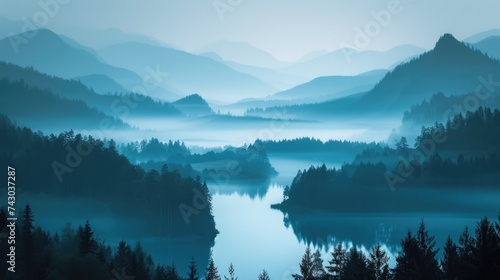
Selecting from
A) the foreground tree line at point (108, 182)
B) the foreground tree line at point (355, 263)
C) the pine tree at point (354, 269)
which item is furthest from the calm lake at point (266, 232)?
the pine tree at point (354, 269)

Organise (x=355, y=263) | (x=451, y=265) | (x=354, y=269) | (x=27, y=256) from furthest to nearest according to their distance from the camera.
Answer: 1. (x=27, y=256)
2. (x=451, y=265)
3. (x=355, y=263)
4. (x=354, y=269)

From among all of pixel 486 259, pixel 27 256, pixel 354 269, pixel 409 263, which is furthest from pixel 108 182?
pixel 486 259

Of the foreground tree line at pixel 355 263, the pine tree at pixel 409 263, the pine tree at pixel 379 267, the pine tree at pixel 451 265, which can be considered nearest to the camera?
the foreground tree line at pixel 355 263

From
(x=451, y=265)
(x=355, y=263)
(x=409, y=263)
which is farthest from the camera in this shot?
(x=451, y=265)

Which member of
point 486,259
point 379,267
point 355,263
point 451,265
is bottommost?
point 379,267

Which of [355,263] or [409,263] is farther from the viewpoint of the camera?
[355,263]

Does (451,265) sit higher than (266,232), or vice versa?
(451,265)

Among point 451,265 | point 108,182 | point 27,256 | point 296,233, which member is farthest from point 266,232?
point 451,265

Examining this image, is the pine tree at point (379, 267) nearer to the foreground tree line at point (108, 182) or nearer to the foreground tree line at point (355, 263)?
the foreground tree line at point (355, 263)

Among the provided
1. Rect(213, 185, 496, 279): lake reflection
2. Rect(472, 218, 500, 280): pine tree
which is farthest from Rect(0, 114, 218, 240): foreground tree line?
Rect(472, 218, 500, 280): pine tree

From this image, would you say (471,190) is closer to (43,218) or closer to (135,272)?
(43,218)

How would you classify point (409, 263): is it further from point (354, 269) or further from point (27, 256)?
point (27, 256)

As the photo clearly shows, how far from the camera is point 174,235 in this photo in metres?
131

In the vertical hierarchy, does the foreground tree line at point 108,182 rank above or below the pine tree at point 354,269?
above
